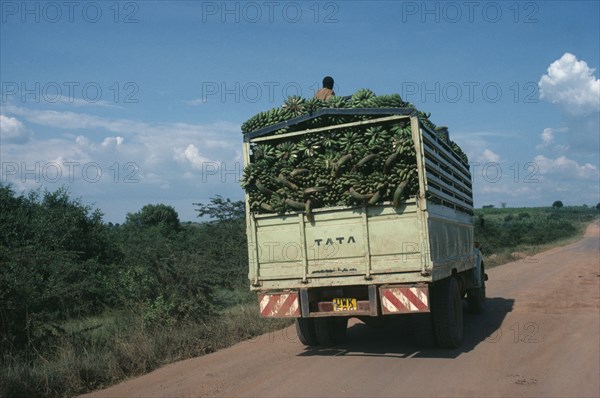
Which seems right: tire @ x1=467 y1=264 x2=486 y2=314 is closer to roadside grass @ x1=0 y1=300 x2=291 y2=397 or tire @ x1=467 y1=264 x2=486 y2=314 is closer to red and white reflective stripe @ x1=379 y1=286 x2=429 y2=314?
roadside grass @ x1=0 y1=300 x2=291 y2=397

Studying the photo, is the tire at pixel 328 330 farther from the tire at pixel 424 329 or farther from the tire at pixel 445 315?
the tire at pixel 445 315

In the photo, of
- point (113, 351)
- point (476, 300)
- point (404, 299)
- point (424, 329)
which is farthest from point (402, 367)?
point (476, 300)

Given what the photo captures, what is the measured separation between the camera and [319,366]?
24.3 ft

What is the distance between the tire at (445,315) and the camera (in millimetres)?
7984

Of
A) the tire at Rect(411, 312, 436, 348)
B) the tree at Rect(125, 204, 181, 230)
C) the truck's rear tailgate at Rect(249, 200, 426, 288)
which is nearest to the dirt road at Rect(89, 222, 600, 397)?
the tire at Rect(411, 312, 436, 348)

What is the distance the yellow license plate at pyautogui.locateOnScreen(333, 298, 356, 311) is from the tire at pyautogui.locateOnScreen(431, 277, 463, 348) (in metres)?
1.30

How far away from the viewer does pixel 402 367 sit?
7141 millimetres

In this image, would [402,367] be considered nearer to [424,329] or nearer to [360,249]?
[424,329]

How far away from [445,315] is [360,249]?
1.66 meters

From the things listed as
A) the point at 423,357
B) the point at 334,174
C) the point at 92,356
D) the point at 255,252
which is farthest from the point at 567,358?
the point at 92,356

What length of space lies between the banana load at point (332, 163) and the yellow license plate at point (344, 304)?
47.8 inches

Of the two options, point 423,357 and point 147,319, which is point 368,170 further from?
point 147,319

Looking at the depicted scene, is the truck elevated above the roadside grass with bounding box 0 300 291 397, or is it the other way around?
the truck

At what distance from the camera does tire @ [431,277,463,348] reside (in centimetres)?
798
